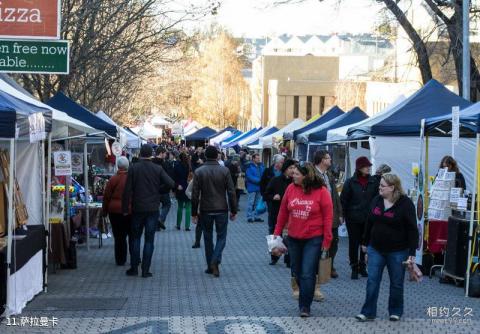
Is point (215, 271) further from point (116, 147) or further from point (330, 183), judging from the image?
point (116, 147)

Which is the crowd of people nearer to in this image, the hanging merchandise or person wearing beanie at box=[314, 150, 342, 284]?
person wearing beanie at box=[314, 150, 342, 284]

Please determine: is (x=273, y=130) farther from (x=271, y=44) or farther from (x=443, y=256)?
(x=271, y=44)

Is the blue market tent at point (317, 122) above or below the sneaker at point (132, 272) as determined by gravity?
above

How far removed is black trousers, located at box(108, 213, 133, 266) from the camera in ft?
44.3

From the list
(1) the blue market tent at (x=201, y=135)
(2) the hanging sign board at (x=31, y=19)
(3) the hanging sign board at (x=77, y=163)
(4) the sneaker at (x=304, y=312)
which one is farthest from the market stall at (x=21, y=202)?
(1) the blue market tent at (x=201, y=135)

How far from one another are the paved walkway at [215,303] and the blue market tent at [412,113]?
2301mm

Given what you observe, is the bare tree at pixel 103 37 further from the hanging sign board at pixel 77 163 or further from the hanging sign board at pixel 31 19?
the hanging sign board at pixel 31 19

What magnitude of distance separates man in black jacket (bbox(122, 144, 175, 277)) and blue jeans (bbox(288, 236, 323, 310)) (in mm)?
3508

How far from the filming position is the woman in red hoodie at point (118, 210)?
13.5m

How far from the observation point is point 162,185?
1244cm

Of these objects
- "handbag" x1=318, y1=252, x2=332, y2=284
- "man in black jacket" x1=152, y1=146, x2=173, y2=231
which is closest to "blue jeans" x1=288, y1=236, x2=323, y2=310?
"handbag" x1=318, y1=252, x2=332, y2=284

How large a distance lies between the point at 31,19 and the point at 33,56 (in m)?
0.42

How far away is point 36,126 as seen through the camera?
30.3ft

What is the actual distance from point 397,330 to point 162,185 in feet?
16.0
